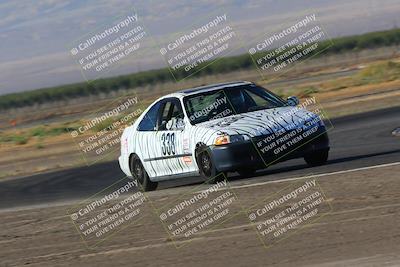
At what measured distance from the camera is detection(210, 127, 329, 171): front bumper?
13680 mm

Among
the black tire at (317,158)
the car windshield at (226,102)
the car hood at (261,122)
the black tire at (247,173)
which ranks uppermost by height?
the car windshield at (226,102)

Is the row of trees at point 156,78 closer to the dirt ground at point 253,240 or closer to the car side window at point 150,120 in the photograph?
the car side window at point 150,120

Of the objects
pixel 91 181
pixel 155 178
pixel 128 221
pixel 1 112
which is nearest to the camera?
pixel 128 221

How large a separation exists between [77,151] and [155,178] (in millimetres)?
16973

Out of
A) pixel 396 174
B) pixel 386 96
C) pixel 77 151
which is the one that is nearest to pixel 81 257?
pixel 396 174

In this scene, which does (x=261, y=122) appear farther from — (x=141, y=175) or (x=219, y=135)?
(x=141, y=175)

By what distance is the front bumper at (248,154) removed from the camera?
13680 mm

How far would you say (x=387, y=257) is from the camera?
7.48 m

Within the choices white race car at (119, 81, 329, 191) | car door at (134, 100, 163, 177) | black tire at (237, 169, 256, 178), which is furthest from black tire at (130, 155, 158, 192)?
black tire at (237, 169, 256, 178)

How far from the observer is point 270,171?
1572 cm

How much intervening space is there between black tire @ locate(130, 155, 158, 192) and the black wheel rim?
1682 millimetres

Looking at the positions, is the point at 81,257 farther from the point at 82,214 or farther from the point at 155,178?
the point at 155,178

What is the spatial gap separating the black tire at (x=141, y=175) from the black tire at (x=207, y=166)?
63.7 inches

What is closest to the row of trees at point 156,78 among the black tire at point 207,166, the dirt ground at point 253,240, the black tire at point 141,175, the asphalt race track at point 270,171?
the asphalt race track at point 270,171
